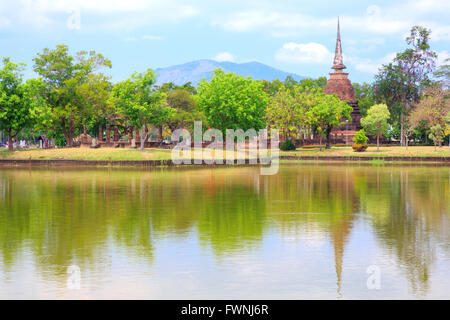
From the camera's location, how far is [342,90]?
12769cm

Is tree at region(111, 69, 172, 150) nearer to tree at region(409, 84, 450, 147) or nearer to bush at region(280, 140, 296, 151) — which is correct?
bush at region(280, 140, 296, 151)

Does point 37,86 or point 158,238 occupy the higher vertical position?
point 37,86

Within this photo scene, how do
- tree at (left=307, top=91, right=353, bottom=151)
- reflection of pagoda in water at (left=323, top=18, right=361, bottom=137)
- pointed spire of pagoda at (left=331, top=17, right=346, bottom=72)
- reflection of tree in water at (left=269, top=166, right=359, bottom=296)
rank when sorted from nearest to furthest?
reflection of tree in water at (left=269, top=166, right=359, bottom=296), tree at (left=307, top=91, right=353, bottom=151), reflection of pagoda in water at (left=323, top=18, right=361, bottom=137), pointed spire of pagoda at (left=331, top=17, right=346, bottom=72)

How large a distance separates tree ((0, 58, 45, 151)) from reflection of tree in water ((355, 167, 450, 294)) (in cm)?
5100

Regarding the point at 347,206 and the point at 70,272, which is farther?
the point at 347,206

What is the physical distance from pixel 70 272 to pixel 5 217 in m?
11.9

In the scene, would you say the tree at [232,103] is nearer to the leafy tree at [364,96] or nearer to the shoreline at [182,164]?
the shoreline at [182,164]

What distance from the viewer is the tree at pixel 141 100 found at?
83.2 metres

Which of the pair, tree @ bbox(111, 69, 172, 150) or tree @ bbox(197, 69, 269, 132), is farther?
tree @ bbox(197, 69, 269, 132)

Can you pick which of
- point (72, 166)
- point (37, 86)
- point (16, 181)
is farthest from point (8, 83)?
point (16, 181)

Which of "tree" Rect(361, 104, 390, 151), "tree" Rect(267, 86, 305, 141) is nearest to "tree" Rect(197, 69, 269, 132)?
"tree" Rect(267, 86, 305, 141)

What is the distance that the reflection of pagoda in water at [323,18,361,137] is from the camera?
122m

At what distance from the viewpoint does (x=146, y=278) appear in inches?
608
